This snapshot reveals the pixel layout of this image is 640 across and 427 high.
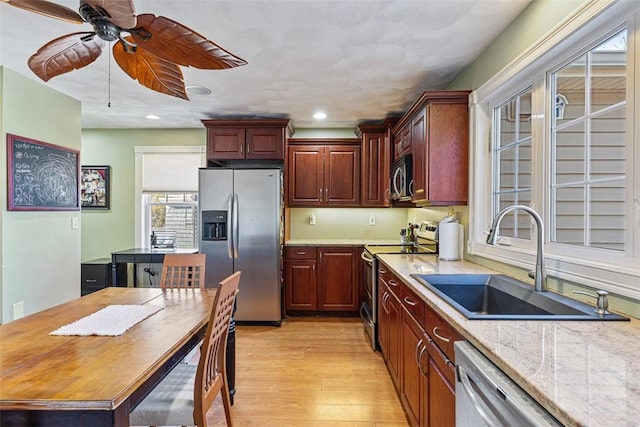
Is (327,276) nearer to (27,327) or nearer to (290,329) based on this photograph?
(290,329)

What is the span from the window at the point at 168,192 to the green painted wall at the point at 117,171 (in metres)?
0.12

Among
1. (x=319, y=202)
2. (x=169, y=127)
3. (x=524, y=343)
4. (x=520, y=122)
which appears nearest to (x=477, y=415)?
(x=524, y=343)

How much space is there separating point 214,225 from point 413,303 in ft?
8.59

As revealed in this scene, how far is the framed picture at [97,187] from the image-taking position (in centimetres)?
469

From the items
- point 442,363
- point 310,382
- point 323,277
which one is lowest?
point 310,382

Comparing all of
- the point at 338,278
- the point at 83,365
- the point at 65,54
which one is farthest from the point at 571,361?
the point at 338,278

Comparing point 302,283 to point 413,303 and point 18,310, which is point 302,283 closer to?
point 413,303

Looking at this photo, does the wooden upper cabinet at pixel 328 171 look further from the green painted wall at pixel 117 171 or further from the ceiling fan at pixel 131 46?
the ceiling fan at pixel 131 46

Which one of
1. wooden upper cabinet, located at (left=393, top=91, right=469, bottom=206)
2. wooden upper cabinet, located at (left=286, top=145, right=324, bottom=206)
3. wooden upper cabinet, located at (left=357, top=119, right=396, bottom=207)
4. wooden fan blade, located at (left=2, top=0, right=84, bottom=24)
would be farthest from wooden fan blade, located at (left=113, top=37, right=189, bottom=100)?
wooden upper cabinet, located at (left=357, top=119, right=396, bottom=207)

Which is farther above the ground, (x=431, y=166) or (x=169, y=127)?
(x=169, y=127)

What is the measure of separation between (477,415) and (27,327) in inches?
77.6

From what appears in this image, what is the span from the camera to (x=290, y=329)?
3.75 metres

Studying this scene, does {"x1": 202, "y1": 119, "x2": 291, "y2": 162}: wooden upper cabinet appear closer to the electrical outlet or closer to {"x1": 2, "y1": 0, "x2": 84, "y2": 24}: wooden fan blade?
the electrical outlet

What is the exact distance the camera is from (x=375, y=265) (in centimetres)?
321
